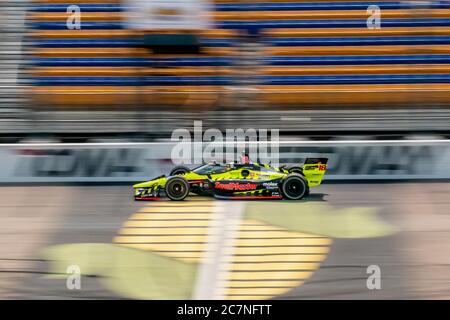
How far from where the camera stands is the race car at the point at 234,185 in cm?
893

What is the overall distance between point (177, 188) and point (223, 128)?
74.3 inches

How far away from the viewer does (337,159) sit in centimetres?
1011

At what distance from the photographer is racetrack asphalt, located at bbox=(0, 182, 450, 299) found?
20.3 feet

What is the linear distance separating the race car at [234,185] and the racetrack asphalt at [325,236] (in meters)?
0.15

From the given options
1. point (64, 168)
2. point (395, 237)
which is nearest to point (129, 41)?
point (64, 168)

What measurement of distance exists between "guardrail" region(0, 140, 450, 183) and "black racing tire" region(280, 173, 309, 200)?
Result: 4.00 feet

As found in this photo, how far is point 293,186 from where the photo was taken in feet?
29.4

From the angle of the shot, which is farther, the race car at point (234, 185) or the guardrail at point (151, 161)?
the guardrail at point (151, 161)

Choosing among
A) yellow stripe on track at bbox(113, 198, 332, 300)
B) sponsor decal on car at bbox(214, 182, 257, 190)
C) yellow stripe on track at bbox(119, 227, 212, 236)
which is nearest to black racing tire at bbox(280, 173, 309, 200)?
sponsor decal on car at bbox(214, 182, 257, 190)

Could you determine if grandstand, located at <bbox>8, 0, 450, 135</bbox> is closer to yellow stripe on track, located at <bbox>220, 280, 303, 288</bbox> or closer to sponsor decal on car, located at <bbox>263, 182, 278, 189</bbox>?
sponsor decal on car, located at <bbox>263, 182, 278, 189</bbox>

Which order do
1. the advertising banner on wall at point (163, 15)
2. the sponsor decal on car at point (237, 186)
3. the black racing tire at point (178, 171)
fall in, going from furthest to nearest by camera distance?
1. the advertising banner on wall at point (163, 15)
2. the black racing tire at point (178, 171)
3. the sponsor decal on car at point (237, 186)

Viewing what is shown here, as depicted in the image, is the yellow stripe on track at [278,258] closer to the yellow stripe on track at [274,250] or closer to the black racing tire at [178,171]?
the yellow stripe on track at [274,250]

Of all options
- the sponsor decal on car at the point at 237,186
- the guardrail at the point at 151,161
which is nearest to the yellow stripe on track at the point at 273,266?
the sponsor decal on car at the point at 237,186

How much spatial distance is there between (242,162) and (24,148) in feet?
9.98
